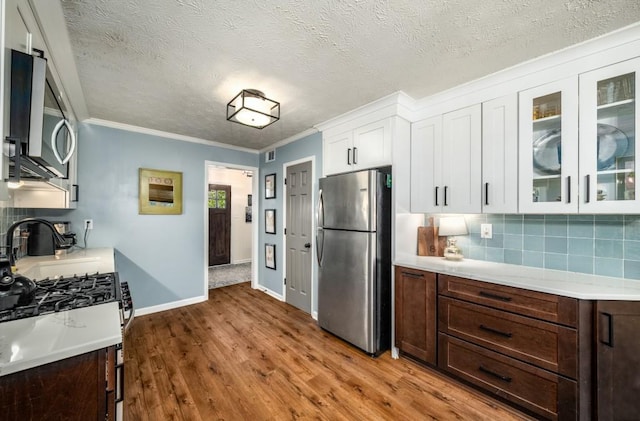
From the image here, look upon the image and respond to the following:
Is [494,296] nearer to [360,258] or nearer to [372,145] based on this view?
[360,258]

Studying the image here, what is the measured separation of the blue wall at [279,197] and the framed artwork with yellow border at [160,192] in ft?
4.21

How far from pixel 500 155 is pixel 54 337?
274 cm

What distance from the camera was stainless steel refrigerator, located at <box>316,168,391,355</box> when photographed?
7.84 feet

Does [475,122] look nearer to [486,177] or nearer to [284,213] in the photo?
[486,177]

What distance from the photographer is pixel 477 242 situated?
2.41 metres

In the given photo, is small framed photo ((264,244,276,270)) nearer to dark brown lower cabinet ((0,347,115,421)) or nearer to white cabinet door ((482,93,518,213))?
white cabinet door ((482,93,518,213))

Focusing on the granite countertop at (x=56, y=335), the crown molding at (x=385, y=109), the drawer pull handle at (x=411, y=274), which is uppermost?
the crown molding at (x=385, y=109)

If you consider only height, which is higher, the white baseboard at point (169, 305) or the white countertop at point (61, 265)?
the white countertop at point (61, 265)

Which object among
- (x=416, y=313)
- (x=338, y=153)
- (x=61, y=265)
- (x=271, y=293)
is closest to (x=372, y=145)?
(x=338, y=153)

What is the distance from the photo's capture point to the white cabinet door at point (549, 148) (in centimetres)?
172

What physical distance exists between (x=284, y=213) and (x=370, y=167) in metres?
1.68

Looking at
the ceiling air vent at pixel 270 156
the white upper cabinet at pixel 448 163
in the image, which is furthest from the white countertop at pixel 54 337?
the ceiling air vent at pixel 270 156

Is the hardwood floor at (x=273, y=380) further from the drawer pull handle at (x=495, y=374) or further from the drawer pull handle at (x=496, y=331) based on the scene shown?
the drawer pull handle at (x=496, y=331)

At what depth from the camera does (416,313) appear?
2.23 metres
